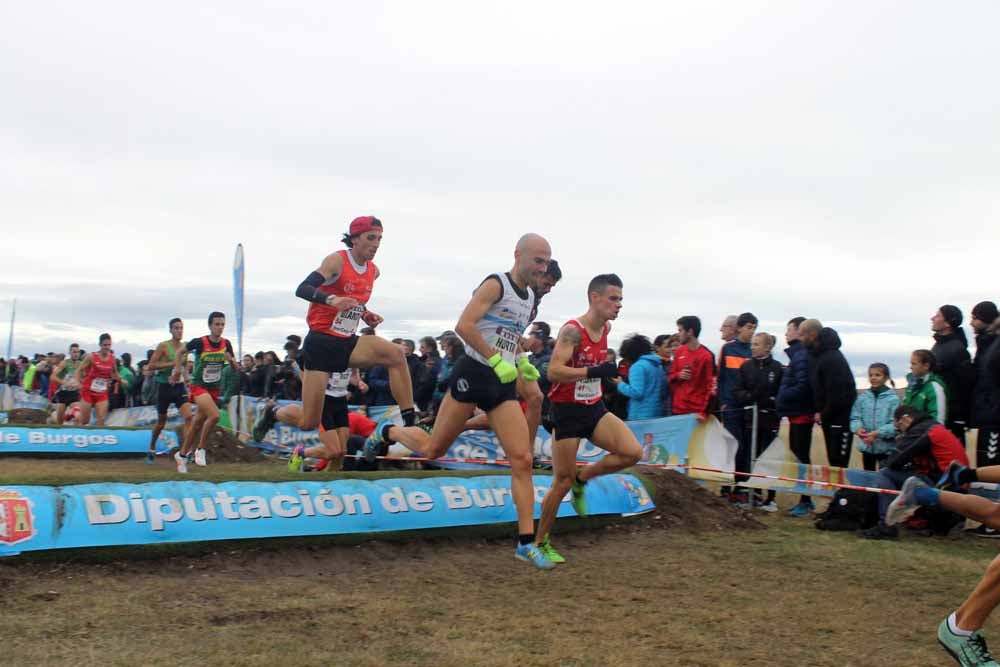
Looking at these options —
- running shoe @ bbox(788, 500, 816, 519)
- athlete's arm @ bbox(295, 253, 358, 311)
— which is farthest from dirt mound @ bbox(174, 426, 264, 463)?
running shoe @ bbox(788, 500, 816, 519)

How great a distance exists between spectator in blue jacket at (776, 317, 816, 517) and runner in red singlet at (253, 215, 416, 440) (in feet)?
15.0

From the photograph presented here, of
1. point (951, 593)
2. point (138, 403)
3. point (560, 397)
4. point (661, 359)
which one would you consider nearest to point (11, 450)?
point (138, 403)

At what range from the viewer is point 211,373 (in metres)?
12.5

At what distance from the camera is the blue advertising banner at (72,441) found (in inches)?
608

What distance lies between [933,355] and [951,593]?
3.92 meters

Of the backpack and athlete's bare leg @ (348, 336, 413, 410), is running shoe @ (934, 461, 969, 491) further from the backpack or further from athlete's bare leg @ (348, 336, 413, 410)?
athlete's bare leg @ (348, 336, 413, 410)

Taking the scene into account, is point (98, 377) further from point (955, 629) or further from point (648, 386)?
point (955, 629)

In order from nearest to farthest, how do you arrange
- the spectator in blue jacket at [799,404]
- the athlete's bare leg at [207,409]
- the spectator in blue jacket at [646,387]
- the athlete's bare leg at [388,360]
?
the athlete's bare leg at [388,360] → the spectator in blue jacket at [799,404] → the spectator in blue jacket at [646,387] → the athlete's bare leg at [207,409]

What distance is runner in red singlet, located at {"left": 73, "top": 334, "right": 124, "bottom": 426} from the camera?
16812 mm

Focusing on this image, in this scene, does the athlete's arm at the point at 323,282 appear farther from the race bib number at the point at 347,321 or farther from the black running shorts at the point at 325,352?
the black running shorts at the point at 325,352

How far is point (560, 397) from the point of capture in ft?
22.0

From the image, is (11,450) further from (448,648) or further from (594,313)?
(448,648)

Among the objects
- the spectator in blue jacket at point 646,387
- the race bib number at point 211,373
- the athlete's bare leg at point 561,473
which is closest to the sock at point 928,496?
the athlete's bare leg at point 561,473

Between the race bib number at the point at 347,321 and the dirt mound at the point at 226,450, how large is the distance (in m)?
9.13
